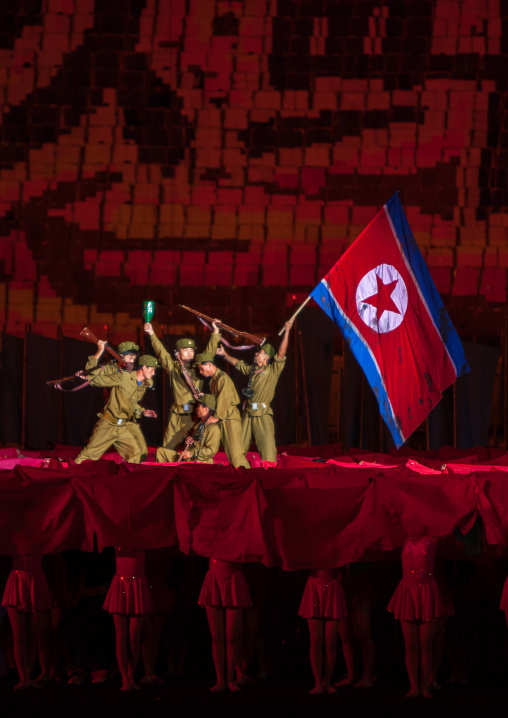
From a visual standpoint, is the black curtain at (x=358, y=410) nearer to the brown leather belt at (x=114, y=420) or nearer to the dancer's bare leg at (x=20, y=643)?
the brown leather belt at (x=114, y=420)

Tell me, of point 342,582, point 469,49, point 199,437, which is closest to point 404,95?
point 469,49

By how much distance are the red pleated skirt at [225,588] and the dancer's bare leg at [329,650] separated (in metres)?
0.46

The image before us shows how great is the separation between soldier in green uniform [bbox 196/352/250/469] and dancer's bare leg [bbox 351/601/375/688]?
2.64 metres

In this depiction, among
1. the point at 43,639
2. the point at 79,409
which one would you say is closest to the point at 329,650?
the point at 43,639

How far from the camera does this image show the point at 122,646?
18.2 ft

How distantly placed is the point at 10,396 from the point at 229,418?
10.6 feet

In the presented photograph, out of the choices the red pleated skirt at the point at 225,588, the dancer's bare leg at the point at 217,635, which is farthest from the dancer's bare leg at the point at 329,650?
the dancer's bare leg at the point at 217,635

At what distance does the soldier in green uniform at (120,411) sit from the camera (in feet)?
27.4

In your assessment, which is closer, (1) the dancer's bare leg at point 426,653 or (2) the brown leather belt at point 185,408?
(1) the dancer's bare leg at point 426,653

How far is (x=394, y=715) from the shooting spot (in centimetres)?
524

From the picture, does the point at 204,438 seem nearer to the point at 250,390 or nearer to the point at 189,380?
the point at 189,380

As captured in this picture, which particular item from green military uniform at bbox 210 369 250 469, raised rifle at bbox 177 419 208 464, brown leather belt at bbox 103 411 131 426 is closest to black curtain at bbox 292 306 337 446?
green military uniform at bbox 210 369 250 469

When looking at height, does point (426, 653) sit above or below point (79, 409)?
below

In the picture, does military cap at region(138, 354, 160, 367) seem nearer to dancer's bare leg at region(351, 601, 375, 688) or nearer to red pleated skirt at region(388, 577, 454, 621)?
dancer's bare leg at region(351, 601, 375, 688)
